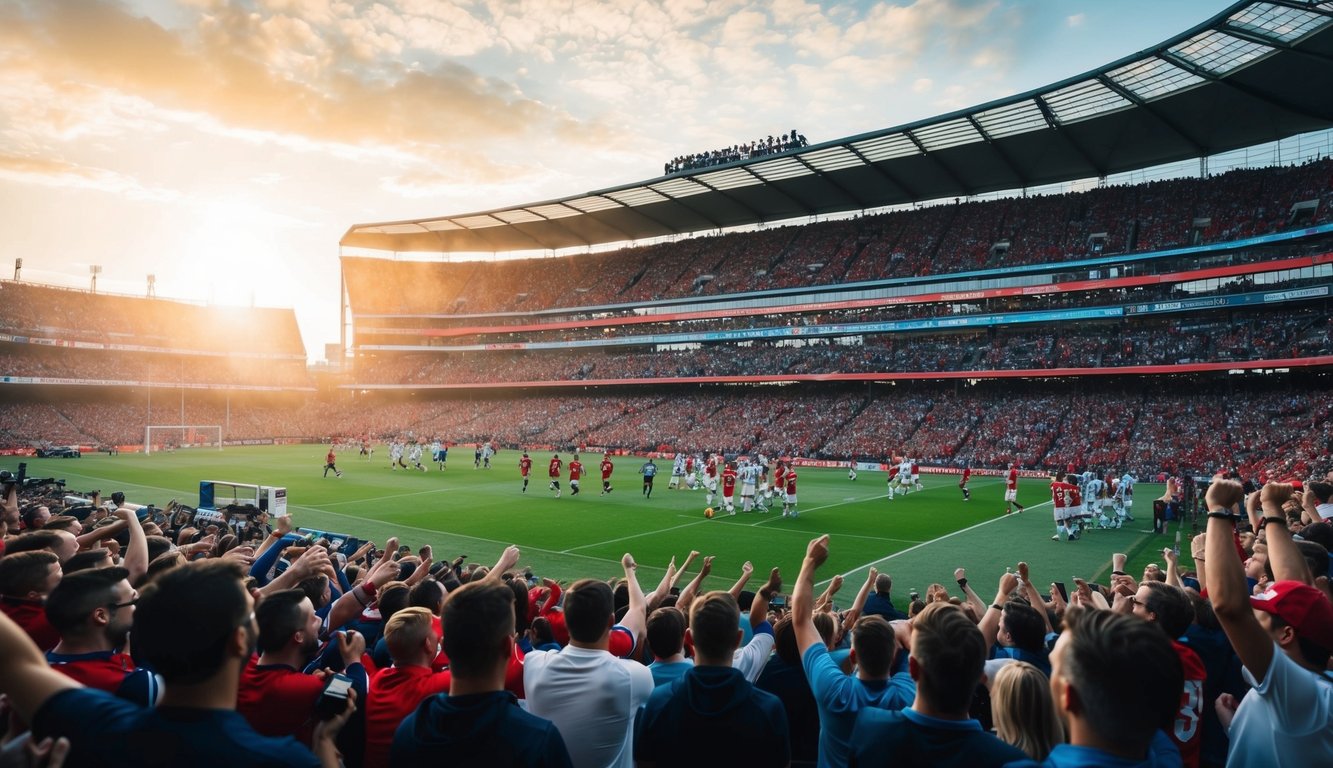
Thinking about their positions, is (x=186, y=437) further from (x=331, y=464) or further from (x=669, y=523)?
(x=669, y=523)

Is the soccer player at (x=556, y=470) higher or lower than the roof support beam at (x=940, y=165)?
lower

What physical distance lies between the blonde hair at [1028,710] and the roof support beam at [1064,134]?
43559 millimetres

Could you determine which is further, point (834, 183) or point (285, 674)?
point (834, 183)

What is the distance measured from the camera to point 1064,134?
45438 millimetres

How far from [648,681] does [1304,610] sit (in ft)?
10.7

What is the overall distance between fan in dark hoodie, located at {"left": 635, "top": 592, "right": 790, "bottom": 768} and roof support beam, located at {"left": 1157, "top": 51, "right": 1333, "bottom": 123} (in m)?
41.8

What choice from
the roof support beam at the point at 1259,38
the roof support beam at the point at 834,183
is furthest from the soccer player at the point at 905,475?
the roof support beam at the point at 834,183

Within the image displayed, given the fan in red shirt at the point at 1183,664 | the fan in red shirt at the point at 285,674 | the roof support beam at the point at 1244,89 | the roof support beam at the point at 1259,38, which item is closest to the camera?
the fan in red shirt at the point at 285,674

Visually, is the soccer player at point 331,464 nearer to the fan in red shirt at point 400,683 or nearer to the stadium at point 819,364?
the stadium at point 819,364

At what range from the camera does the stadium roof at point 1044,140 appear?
3419cm

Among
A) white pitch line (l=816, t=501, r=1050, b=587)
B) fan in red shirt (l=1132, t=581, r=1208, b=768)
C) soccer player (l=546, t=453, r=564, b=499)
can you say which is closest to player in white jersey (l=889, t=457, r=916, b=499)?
white pitch line (l=816, t=501, r=1050, b=587)

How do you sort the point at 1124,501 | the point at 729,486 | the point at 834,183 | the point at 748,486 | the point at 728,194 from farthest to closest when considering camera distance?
the point at 728,194 → the point at 834,183 → the point at 748,486 → the point at 729,486 → the point at 1124,501

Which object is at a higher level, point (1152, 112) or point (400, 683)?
point (1152, 112)

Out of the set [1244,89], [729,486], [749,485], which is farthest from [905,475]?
[1244,89]
